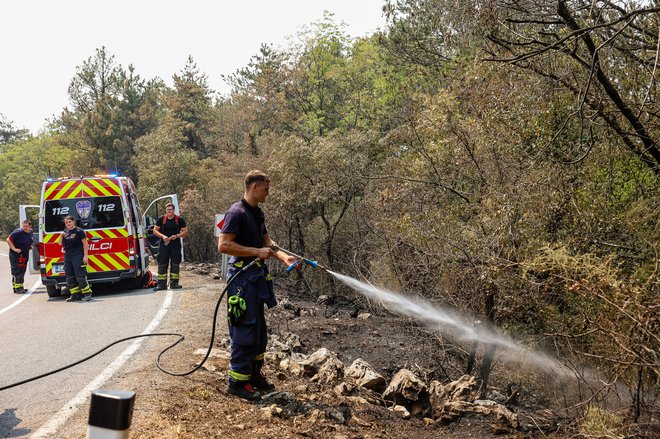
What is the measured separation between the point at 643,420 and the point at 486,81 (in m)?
5.72

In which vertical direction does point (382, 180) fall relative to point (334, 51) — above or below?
below

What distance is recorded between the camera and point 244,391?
5473 millimetres

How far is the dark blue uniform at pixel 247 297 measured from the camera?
5434 millimetres

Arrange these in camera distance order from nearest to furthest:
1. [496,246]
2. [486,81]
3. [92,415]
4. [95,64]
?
[92,415] < [496,246] < [486,81] < [95,64]

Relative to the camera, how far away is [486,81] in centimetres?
1012

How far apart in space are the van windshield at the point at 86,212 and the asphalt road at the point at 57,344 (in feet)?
5.25

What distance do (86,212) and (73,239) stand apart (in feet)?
3.89

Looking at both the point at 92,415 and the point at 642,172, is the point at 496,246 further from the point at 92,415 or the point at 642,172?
the point at 92,415

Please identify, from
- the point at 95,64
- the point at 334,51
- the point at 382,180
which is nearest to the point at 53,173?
the point at 95,64

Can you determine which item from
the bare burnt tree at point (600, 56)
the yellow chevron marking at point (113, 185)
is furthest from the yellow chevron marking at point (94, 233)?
the bare burnt tree at point (600, 56)

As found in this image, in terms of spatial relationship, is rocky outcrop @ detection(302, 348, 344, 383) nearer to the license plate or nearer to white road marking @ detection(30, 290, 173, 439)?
white road marking @ detection(30, 290, 173, 439)

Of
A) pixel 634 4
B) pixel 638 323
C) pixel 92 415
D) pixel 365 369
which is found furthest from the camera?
pixel 365 369

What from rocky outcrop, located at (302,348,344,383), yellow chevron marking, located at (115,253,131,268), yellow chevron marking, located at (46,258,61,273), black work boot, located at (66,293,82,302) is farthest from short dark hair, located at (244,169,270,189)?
yellow chevron marking, located at (46,258,61,273)

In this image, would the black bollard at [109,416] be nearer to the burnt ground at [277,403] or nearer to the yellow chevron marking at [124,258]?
the burnt ground at [277,403]
